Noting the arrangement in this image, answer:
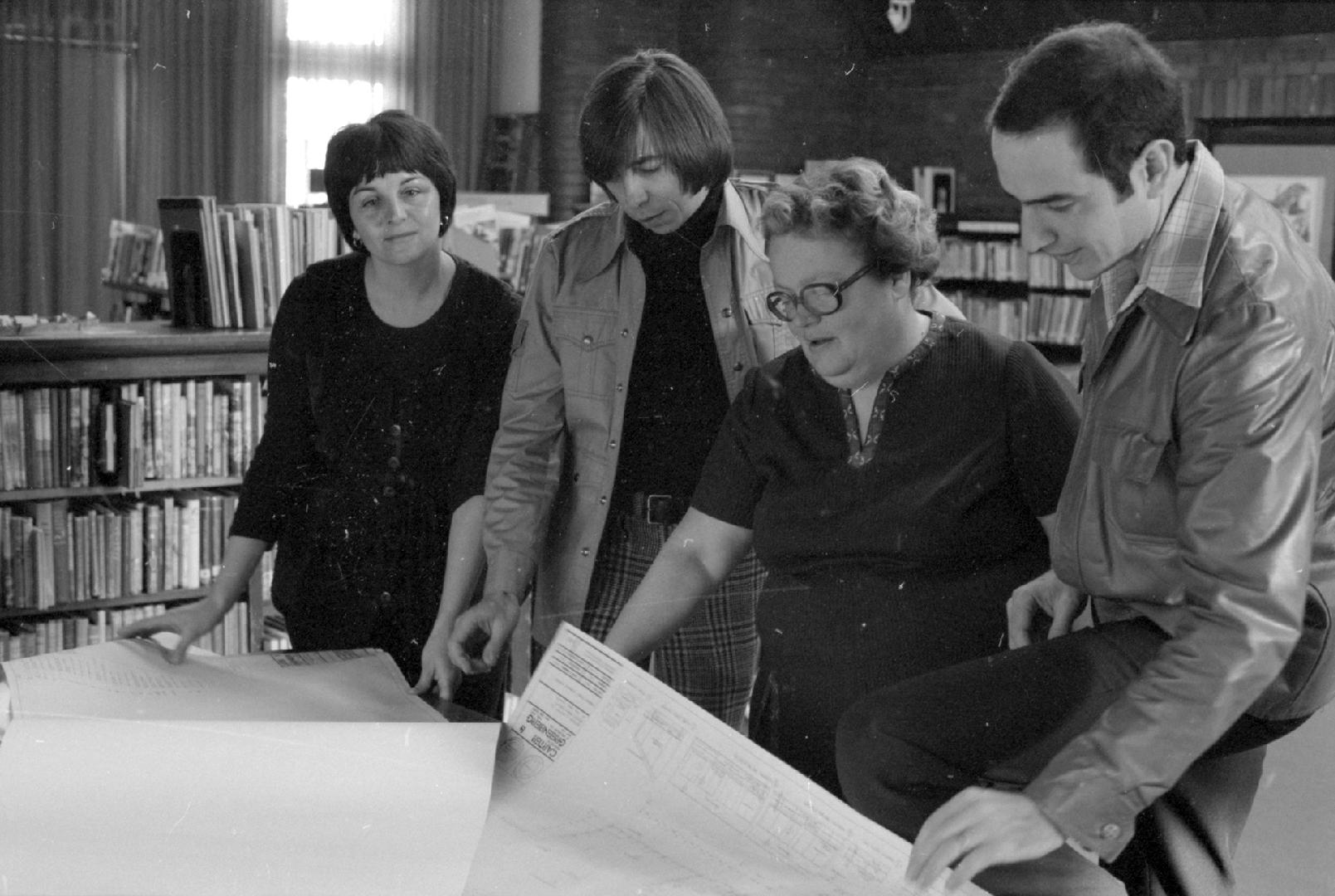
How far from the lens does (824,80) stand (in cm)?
79

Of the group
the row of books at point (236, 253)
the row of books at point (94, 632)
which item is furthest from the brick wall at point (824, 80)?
the row of books at point (94, 632)

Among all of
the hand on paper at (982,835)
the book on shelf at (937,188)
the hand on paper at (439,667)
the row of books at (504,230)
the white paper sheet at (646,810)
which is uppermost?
the book on shelf at (937,188)

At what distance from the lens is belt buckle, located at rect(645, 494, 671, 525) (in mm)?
902

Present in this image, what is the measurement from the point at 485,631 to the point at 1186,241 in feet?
2.03

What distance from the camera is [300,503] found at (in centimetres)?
96

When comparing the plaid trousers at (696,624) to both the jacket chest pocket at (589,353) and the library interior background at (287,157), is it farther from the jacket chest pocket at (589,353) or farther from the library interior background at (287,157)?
the library interior background at (287,157)

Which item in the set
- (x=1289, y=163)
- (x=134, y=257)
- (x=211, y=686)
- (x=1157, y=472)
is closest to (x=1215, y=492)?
(x=1157, y=472)

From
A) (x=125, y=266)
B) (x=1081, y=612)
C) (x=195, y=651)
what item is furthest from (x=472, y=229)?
(x=1081, y=612)

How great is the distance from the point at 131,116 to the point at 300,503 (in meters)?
0.32

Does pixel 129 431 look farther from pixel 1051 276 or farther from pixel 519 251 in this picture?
pixel 1051 276

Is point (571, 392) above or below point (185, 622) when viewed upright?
above

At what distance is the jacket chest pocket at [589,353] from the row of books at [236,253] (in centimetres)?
19

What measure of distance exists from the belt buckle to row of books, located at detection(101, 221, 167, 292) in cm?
40

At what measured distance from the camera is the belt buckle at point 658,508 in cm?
90
